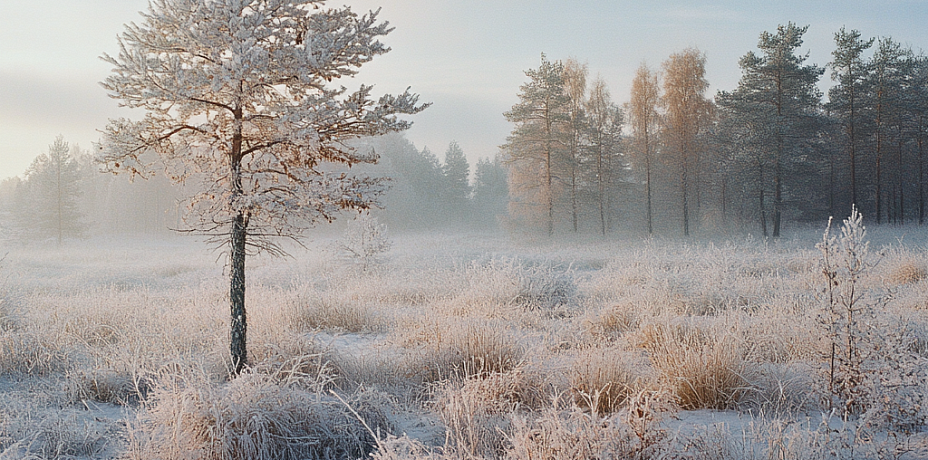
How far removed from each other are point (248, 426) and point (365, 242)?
12.1 m

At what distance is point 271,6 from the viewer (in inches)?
162

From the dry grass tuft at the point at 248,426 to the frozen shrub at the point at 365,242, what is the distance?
11591 mm

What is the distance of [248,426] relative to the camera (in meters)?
3.06

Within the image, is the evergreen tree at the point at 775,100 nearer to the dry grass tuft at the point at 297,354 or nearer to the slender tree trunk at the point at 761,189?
the slender tree trunk at the point at 761,189

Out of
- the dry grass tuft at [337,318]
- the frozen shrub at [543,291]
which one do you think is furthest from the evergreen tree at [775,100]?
the dry grass tuft at [337,318]

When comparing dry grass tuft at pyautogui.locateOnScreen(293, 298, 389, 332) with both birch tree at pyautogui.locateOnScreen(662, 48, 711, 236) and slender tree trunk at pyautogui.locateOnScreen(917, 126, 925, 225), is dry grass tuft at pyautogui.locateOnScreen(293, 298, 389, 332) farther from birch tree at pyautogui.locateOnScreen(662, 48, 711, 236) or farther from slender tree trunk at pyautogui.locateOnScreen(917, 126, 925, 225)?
slender tree trunk at pyautogui.locateOnScreen(917, 126, 925, 225)

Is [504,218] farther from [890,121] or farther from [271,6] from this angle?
[271,6]

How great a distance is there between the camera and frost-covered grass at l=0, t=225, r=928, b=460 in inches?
111

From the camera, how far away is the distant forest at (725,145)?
72.4 ft

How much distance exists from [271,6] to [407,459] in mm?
3728

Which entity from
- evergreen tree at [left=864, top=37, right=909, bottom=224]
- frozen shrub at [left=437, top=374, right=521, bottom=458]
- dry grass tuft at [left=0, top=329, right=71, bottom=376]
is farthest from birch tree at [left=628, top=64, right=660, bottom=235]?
dry grass tuft at [left=0, top=329, right=71, bottom=376]

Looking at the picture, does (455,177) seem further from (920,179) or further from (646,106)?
(920,179)

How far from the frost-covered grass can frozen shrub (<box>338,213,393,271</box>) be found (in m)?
6.23

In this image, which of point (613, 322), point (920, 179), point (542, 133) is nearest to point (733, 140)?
point (542, 133)
